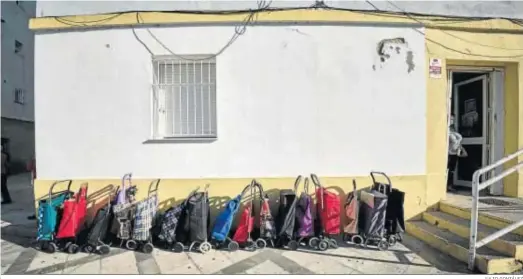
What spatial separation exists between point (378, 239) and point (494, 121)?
3389 mm

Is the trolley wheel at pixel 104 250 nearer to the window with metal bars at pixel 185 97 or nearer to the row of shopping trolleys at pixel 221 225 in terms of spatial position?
the row of shopping trolleys at pixel 221 225

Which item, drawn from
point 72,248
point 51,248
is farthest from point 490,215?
point 51,248

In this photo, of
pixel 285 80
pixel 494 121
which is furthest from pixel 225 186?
pixel 494 121

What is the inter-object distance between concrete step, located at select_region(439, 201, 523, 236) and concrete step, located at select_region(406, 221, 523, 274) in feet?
1.34

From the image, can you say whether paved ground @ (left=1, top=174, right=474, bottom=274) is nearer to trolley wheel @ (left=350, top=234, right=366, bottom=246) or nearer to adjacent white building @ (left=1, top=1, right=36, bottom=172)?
trolley wheel @ (left=350, top=234, right=366, bottom=246)

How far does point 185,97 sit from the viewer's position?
5848 mm

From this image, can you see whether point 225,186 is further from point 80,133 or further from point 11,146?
point 11,146

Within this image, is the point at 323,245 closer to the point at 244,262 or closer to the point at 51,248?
the point at 244,262

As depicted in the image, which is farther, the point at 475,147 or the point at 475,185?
the point at 475,147

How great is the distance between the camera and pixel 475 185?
4082 mm

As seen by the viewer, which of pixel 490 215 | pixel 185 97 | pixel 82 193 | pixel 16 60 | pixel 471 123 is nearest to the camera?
pixel 490 215

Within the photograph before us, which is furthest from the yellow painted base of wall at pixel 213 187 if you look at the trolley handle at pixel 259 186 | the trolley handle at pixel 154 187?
the trolley handle at pixel 259 186

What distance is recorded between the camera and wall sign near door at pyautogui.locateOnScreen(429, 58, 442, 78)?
5.88 metres

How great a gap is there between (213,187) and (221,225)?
0.87 metres
